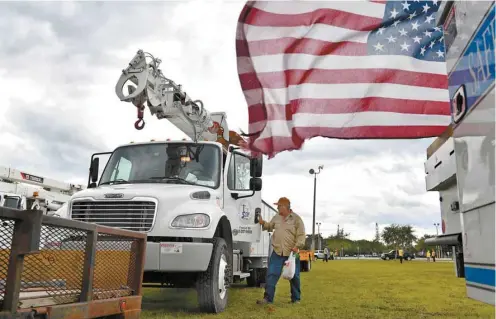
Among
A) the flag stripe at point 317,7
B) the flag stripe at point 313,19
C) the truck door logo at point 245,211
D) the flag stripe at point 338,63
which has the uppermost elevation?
the flag stripe at point 317,7

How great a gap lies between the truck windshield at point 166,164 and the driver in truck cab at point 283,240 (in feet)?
4.14

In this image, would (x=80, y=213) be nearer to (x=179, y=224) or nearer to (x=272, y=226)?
(x=179, y=224)

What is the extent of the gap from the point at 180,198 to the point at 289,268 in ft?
7.17

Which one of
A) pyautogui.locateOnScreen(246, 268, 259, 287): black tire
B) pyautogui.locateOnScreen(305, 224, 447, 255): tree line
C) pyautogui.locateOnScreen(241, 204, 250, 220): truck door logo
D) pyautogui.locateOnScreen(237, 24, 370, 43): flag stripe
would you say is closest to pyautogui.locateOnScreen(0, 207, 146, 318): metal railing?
pyautogui.locateOnScreen(237, 24, 370, 43): flag stripe

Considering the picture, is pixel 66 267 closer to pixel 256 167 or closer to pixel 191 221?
pixel 191 221

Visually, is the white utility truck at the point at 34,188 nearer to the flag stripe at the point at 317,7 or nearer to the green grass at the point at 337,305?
the green grass at the point at 337,305

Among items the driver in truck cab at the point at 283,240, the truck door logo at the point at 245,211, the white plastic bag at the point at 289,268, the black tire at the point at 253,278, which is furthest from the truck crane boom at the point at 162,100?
the black tire at the point at 253,278

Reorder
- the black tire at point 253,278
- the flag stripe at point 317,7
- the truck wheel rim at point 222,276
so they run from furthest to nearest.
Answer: the black tire at point 253,278
the truck wheel rim at point 222,276
the flag stripe at point 317,7

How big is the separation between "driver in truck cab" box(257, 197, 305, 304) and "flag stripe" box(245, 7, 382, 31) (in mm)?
4363

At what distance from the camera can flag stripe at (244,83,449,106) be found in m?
3.83

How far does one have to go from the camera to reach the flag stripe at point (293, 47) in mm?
4043

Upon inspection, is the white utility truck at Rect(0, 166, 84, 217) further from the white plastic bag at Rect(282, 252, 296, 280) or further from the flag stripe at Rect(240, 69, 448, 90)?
the flag stripe at Rect(240, 69, 448, 90)

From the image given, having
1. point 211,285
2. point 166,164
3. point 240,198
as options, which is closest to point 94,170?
point 166,164

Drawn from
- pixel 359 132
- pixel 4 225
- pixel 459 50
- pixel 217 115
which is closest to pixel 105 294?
pixel 4 225
